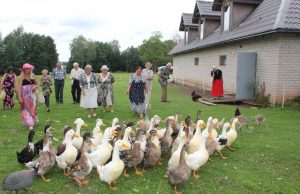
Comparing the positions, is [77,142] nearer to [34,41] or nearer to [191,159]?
[191,159]

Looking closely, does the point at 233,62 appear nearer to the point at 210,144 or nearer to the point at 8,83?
the point at 8,83

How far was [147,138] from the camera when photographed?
25.8 ft

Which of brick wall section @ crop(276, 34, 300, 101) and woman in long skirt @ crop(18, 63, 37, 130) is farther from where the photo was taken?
brick wall section @ crop(276, 34, 300, 101)

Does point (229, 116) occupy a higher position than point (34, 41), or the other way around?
point (34, 41)

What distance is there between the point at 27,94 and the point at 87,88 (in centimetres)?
269

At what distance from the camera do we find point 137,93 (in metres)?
13.5

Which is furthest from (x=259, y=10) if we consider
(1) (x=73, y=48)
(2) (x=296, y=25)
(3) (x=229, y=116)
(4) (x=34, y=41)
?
(1) (x=73, y=48)

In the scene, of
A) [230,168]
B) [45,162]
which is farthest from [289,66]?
[45,162]

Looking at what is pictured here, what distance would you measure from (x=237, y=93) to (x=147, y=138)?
38.0 feet

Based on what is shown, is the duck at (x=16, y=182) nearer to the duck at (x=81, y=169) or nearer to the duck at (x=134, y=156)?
the duck at (x=81, y=169)

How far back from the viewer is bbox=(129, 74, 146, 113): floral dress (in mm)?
13477

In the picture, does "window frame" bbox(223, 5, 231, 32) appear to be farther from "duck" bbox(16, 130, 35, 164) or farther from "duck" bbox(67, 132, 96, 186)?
"duck" bbox(67, 132, 96, 186)

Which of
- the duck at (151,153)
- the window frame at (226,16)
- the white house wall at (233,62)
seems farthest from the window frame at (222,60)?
the duck at (151,153)

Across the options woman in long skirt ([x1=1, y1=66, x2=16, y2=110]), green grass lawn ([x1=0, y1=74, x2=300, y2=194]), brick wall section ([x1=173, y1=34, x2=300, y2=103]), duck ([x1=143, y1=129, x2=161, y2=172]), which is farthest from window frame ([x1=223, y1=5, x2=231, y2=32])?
duck ([x1=143, y1=129, x2=161, y2=172])
